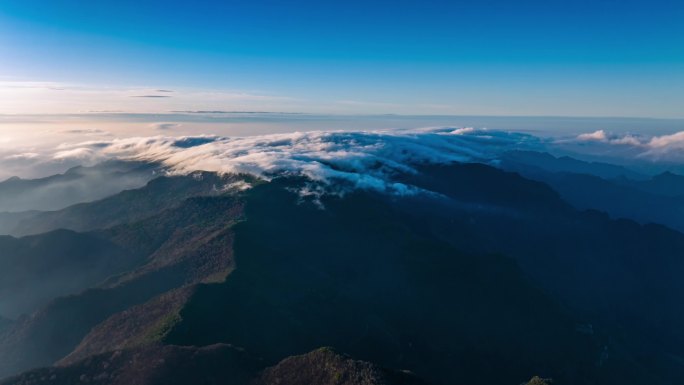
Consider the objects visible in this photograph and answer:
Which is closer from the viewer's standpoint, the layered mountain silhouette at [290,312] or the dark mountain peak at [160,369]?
the dark mountain peak at [160,369]

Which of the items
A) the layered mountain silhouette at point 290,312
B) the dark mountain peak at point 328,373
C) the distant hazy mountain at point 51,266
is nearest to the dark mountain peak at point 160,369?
the layered mountain silhouette at point 290,312

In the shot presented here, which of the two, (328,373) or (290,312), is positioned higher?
(328,373)

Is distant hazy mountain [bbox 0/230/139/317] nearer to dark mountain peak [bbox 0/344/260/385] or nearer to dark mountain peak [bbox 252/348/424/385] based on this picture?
dark mountain peak [bbox 0/344/260/385]

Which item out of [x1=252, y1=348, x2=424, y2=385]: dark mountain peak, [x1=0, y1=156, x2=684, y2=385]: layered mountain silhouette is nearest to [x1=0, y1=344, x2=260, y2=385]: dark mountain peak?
[x1=0, y1=156, x2=684, y2=385]: layered mountain silhouette

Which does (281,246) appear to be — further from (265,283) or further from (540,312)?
(540,312)

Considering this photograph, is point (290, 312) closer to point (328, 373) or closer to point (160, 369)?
point (160, 369)

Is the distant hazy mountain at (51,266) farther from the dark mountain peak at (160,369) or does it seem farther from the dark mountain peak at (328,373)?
the dark mountain peak at (328,373)

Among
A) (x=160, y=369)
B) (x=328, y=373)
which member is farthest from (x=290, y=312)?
(x=328, y=373)

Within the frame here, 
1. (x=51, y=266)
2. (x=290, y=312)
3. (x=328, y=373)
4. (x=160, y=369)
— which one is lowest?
(x=51, y=266)
